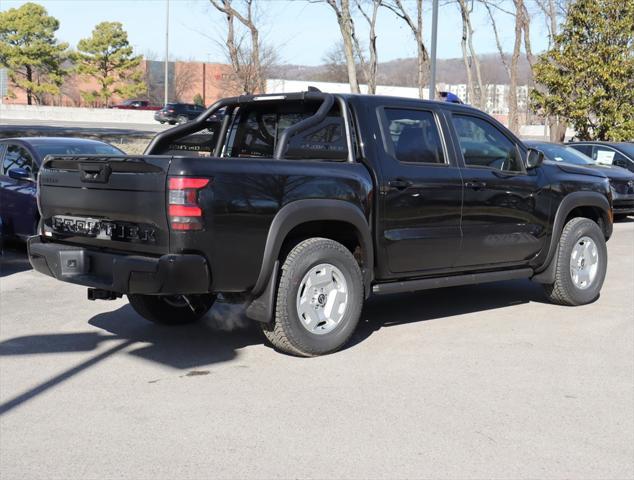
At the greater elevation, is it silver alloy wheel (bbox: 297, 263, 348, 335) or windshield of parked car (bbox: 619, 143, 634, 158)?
windshield of parked car (bbox: 619, 143, 634, 158)

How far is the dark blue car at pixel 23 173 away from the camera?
10305 mm

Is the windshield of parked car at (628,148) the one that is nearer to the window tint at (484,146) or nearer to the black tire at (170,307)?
the window tint at (484,146)

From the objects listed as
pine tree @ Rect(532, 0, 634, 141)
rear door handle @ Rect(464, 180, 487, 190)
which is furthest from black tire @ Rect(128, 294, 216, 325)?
pine tree @ Rect(532, 0, 634, 141)

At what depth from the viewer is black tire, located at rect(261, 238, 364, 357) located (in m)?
5.80

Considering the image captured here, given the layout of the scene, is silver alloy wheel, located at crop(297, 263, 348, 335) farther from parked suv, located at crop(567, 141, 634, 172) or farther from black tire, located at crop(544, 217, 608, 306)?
parked suv, located at crop(567, 141, 634, 172)

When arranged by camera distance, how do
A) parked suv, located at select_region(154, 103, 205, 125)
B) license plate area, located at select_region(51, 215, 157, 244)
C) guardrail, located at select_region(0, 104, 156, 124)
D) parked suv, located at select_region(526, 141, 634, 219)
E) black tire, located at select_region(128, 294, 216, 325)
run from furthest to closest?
guardrail, located at select_region(0, 104, 156, 124) < parked suv, located at select_region(154, 103, 205, 125) < parked suv, located at select_region(526, 141, 634, 219) < black tire, located at select_region(128, 294, 216, 325) < license plate area, located at select_region(51, 215, 157, 244)

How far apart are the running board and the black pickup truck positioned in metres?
0.01

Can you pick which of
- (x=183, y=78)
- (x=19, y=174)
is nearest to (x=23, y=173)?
(x=19, y=174)

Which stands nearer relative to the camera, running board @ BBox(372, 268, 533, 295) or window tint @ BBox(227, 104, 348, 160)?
window tint @ BBox(227, 104, 348, 160)

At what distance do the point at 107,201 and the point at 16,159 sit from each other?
19.8 feet

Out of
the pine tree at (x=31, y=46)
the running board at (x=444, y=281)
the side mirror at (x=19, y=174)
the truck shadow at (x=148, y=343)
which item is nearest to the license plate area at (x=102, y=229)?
the truck shadow at (x=148, y=343)

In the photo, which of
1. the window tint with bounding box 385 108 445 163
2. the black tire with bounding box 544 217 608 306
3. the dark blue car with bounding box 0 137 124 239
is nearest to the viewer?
the window tint with bounding box 385 108 445 163

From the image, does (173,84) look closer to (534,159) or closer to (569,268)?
(569,268)

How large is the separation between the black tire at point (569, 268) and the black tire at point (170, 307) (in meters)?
3.39
